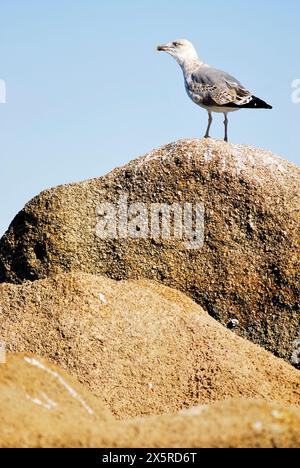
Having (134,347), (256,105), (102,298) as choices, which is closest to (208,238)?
(102,298)

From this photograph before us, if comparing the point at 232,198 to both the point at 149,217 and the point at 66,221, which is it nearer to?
the point at 149,217

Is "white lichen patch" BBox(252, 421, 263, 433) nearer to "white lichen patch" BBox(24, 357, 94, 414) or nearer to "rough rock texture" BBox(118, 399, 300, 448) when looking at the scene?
"rough rock texture" BBox(118, 399, 300, 448)

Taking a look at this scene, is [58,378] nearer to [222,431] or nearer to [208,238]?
[222,431]

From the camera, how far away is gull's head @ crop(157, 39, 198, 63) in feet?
31.4

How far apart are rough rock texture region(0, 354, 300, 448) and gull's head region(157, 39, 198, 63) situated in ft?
21.2

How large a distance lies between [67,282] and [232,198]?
210cm

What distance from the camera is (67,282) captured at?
715 centimetres

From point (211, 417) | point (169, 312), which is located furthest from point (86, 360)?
point (211, 417)

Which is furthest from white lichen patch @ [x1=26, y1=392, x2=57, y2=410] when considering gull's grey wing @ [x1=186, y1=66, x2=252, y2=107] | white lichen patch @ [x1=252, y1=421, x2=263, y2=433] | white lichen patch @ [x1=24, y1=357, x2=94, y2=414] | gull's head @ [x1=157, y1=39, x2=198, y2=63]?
gull's head @ [x1=157, y1=39, x2=198, y2=63]

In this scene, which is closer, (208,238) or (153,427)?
(153,427)

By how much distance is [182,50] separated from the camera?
31.4ft

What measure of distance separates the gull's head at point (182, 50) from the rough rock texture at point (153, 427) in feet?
21.2

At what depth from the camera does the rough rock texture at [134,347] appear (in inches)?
243

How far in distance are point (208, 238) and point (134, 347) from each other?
2.04m
